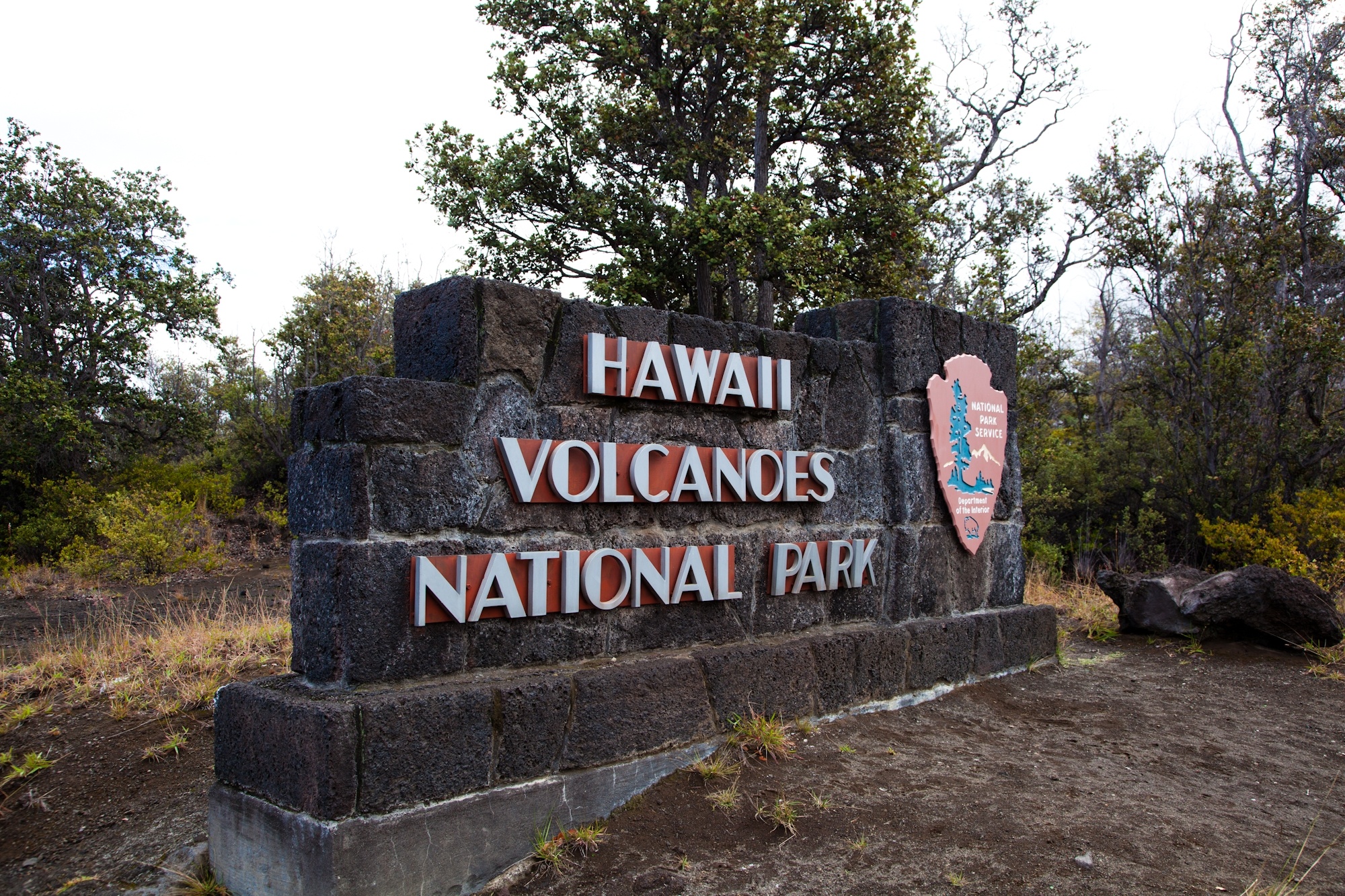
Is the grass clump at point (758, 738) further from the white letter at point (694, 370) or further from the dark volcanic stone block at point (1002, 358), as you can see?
the dark volcanic stone block at point (1002, 358)

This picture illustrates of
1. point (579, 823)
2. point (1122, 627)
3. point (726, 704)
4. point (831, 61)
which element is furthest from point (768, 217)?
point (579, 823)

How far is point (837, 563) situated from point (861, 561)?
0.65 ft

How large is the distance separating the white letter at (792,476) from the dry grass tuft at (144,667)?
319cm

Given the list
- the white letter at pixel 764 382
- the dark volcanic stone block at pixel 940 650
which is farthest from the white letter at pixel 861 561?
the white letter at pixel 764 382

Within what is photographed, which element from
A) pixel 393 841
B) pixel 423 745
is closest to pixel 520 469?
pixel 423 745

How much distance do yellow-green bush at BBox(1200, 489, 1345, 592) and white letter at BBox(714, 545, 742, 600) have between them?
5649 mm

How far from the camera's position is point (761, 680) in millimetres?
3785

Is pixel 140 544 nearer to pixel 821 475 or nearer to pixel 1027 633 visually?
pixel 821 475

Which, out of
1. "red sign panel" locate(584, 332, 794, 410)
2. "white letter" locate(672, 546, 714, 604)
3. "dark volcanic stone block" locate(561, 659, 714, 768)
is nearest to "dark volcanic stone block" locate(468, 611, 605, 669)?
"dark volcanic stone block" locate(561, 659, 714, 768)

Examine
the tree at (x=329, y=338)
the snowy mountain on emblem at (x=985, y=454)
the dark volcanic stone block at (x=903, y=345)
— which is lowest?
the snowy mountain on emblem at (x=985, y=454)

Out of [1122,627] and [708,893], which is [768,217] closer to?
[1122,627]

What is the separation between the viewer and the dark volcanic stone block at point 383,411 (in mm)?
2854

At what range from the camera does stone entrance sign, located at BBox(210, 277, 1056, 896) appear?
277cm

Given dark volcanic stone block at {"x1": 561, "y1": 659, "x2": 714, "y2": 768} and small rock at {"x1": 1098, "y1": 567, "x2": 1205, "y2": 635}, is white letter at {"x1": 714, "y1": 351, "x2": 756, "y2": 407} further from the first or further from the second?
small rock at {"x1": 1098, "y1": 567, "x2": 1205, "y2": 635}
